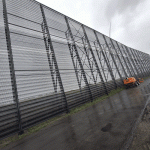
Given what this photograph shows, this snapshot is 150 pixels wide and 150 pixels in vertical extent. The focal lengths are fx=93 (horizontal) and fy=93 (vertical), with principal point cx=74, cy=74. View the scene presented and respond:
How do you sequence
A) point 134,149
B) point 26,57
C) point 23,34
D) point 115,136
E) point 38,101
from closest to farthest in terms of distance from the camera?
point 134,149, point 115,136, point 38,101, point 26,57, point 23,34

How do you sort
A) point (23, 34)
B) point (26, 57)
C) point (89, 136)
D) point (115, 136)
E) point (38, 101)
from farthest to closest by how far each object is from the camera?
point (23, 34), point (26, 57), point (38, 101), point (89, 136), point (115, 136)

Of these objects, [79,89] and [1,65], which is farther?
[79,89]

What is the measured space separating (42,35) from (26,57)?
8.21 ft

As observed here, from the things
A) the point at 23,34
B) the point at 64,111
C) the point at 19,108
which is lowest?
the point at 64,111

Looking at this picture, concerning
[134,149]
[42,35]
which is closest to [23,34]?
[42,35]

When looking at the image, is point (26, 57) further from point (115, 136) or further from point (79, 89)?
point (115, 136)

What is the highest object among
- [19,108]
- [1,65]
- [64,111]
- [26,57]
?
[26,57]

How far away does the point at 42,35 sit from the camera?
6.95 m

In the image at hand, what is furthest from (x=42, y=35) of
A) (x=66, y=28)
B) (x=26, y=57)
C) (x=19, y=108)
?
(x=19, y=108)

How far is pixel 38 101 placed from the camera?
486cm

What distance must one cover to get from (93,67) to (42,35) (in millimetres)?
5635

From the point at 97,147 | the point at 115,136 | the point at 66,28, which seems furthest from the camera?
the point at 66,28

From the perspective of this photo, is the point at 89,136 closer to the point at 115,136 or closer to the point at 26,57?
the point at 115,136

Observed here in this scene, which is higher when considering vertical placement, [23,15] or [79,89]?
[23,15]
